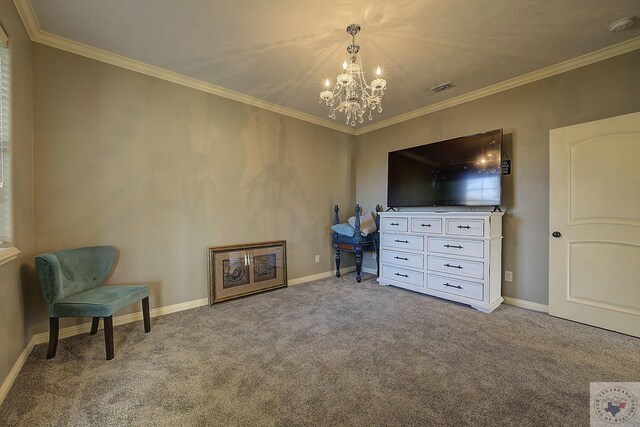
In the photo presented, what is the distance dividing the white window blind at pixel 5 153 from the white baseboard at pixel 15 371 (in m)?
0.82

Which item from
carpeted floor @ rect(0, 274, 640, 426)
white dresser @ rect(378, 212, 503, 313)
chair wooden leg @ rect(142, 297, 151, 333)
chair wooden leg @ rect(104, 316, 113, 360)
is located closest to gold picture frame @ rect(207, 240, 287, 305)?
carpeted floor @ rect(0, 274, 640, 426)

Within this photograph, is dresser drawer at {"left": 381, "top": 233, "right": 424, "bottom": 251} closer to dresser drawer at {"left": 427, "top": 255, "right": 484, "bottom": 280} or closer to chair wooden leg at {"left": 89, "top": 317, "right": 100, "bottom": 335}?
dresser drawer at {"left": 427, "top": 255, "right": 484, "bottom": 280}

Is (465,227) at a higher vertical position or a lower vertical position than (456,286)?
higher

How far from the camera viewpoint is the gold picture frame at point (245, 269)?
3035 millimetres

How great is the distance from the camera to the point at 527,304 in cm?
285

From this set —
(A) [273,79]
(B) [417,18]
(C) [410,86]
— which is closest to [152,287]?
(A) [273,79]

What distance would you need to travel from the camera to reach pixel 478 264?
9.31 feet

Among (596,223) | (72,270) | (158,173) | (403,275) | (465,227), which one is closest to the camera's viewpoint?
(72,270)

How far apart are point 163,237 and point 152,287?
52 cm

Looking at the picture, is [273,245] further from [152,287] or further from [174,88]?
[174,88]

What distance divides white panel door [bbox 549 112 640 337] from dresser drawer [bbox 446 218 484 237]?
2.11 feet

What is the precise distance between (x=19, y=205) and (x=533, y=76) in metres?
4.74

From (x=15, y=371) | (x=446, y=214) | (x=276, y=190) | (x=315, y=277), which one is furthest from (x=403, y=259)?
(x=15, y=371)

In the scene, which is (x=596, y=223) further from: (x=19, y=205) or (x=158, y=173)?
(x=19, y=205)
